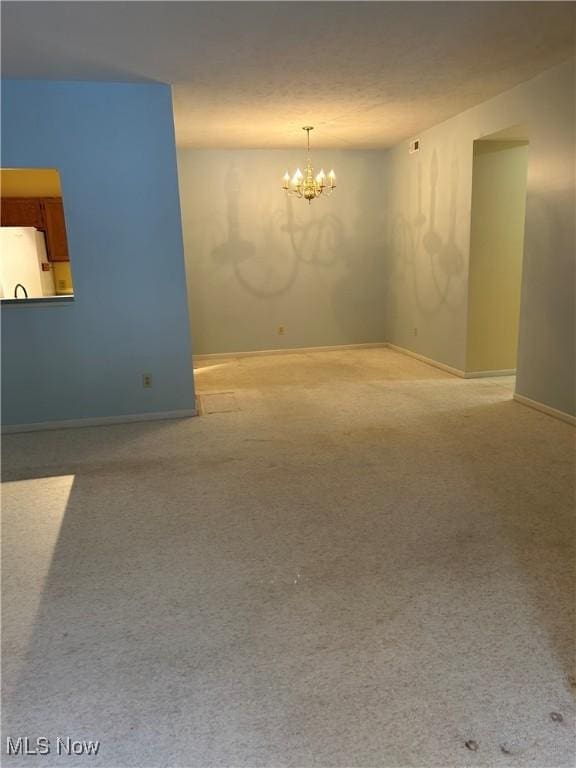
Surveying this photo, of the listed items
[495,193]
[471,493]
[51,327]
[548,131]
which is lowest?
[471,493]

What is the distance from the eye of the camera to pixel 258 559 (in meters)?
2.17

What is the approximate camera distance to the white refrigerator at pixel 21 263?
4.94m

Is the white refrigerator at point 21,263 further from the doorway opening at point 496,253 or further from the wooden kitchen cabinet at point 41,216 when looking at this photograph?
the doorway opening at point 496,253

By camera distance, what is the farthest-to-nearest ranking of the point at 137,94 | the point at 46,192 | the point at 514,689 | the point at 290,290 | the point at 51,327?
1. the point at 290,290
2. the point at 46,192
3. the point at 51,327
4. the point at 137,94
5. the point at 514,689

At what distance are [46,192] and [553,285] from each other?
544cm

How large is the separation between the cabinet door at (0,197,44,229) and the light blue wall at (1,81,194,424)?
2512mm

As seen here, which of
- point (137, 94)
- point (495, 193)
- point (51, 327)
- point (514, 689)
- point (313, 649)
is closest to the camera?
point (514, 689)

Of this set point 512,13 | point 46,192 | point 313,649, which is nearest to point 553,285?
point 512,13

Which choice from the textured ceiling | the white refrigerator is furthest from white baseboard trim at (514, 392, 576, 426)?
the white refrigerator

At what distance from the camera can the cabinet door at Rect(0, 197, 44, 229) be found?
231 inches

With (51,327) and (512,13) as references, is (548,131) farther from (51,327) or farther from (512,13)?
(51,327)

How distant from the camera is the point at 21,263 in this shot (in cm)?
508

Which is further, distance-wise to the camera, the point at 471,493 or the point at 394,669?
the point at 471,493

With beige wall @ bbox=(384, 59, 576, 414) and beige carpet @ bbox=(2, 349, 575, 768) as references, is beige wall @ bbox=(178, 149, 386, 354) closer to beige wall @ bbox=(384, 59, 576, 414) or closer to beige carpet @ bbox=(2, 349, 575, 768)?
beige wall @ bbox=(384, 59, 576, 414)
